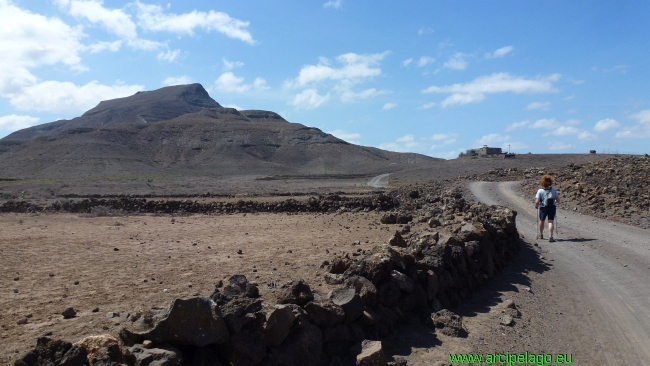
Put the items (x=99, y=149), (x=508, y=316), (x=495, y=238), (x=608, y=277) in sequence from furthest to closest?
(x=99, y=149)
(x=495, y=238)
(x=608, y=277)
(x=508, y=316)

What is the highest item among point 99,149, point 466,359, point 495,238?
point 99,149

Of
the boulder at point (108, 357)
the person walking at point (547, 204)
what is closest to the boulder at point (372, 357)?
the boulder at point (108, 357)

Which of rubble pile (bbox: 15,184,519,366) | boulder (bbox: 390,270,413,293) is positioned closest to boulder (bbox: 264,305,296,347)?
rubble pile (bbox: 15,184,519,366)

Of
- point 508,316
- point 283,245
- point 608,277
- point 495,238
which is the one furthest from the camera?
point 283,245

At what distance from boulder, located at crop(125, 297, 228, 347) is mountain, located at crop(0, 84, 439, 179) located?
70226mm

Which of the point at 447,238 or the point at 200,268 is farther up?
the point at 447,238

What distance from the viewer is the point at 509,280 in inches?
351

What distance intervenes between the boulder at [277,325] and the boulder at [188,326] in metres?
0.50

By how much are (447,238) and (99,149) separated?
93.0 meters

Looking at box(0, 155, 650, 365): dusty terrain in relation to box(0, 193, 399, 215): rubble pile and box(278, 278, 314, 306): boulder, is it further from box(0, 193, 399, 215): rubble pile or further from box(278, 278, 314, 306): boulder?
box(0, 193, 399, 215): rubble pile

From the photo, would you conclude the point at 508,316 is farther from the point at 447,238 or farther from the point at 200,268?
the point at 200,268

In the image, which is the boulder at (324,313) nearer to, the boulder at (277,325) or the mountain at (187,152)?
the boulder at (277,325)

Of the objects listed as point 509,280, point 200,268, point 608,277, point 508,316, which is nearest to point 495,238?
point 509,280

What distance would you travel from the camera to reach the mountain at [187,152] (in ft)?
265
